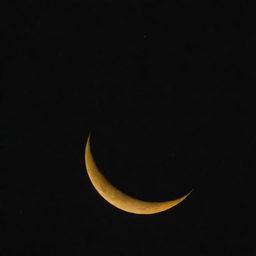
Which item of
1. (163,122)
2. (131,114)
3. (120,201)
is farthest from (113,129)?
(120,201)

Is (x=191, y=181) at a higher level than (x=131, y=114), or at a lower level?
lower

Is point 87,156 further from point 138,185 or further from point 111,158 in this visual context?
point 138,185

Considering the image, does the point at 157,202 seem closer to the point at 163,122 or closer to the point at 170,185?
the point at 170,185

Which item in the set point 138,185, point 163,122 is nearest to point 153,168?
point 138,185

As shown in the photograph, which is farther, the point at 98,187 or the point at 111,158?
the point at 98,187

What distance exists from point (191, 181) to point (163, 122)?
826 millimetres

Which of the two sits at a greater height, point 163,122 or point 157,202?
point 163,122

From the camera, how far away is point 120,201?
4.39 m

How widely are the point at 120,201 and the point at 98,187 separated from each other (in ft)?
1.11

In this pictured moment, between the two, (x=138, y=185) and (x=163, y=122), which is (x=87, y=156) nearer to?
(x=138, y=185)

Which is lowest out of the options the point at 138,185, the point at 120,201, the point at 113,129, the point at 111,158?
the point at 120,201

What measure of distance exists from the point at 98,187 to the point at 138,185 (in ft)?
1.85

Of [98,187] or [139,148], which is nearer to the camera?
[139,148]

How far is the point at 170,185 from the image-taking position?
14.1ft
